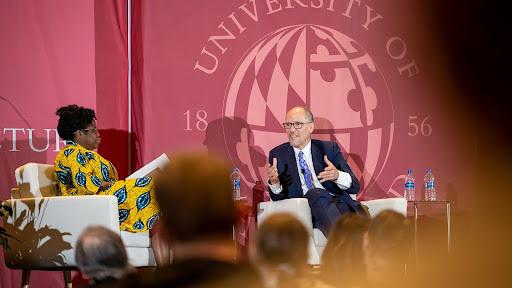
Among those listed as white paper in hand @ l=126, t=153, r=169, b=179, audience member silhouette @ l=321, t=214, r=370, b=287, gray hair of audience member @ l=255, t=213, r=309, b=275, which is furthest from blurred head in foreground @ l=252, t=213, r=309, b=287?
white paper in hand @ l=126, t=153, r=169, b=179

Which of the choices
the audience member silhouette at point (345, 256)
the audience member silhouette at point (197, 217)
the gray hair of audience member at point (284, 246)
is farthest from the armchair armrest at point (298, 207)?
the audience member silhouette at point (197, 217)

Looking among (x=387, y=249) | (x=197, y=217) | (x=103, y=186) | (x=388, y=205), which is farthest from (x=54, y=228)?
(x=197, y=217)

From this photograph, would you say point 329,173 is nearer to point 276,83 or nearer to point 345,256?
point 276,83

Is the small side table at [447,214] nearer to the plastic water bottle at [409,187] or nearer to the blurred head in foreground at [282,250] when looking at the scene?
the plastic water bottle at [409,187]

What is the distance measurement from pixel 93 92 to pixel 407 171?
250cm

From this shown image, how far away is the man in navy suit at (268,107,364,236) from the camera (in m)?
5.61

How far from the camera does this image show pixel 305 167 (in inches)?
231

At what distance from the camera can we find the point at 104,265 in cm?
273

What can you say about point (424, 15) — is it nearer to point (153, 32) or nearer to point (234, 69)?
point (234, 69)

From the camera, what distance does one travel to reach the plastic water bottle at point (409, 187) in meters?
6.41

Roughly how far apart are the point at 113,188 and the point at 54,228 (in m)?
0.48

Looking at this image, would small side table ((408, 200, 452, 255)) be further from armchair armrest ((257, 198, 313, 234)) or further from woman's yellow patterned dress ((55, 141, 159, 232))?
woman's yellow patterned dress ((55, 141, 159, 232))

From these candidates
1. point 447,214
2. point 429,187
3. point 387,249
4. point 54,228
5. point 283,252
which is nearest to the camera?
point 283,252

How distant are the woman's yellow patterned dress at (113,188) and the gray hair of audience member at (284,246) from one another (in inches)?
130
